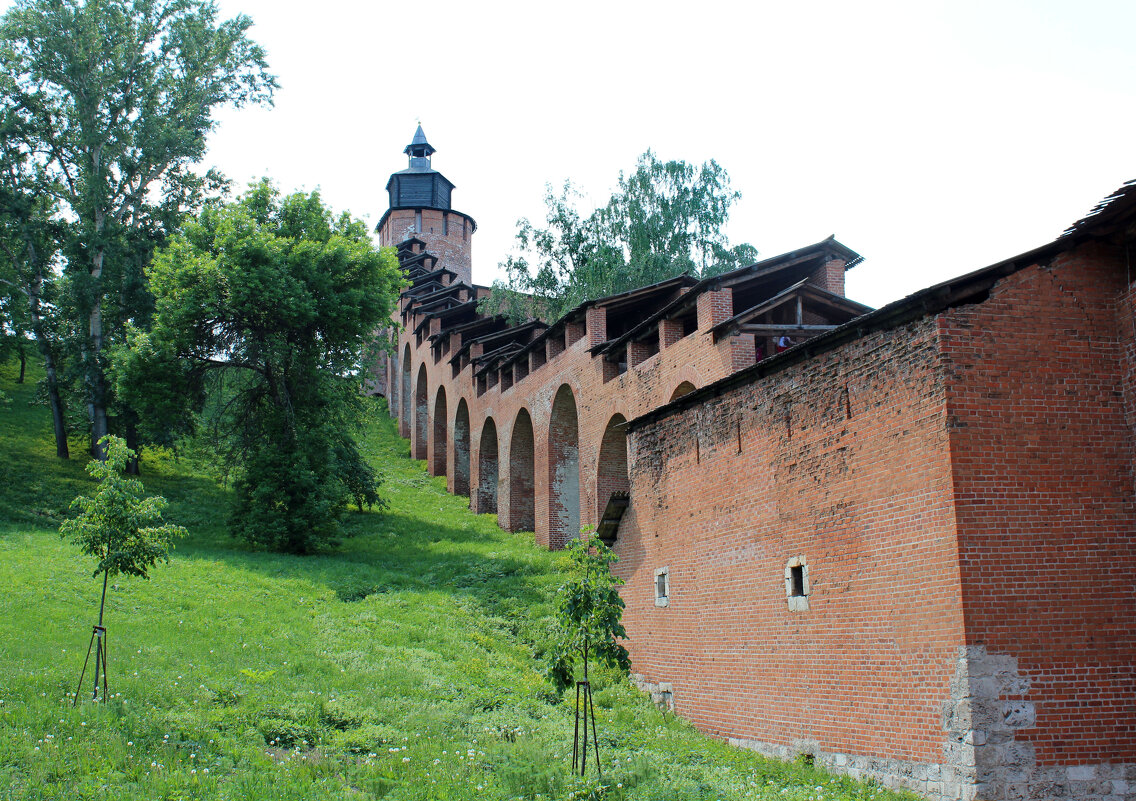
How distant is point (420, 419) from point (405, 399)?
4.03 m

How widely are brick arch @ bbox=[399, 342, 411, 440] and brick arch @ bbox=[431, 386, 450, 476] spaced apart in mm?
7002

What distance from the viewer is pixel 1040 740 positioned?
761 cm

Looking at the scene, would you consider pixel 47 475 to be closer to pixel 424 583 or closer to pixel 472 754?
pixel 424 583

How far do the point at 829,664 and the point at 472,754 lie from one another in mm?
3894

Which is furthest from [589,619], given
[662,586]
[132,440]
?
[132,440]

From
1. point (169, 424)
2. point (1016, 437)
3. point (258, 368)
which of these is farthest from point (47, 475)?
point (1016, 437)

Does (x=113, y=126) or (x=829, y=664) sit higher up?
(x=113, y=126)

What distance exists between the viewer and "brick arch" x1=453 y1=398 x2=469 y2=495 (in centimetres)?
3394

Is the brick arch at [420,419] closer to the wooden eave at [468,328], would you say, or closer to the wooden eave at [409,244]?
the wooden eave at [468,328]

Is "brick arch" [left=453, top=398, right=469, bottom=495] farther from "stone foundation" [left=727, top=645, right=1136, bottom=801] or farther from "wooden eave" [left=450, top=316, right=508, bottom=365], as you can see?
"stone foundation" [left=727, top=645, right=1136, bottom=801]

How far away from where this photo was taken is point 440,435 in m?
37.8

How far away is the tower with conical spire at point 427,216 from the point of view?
173 ft

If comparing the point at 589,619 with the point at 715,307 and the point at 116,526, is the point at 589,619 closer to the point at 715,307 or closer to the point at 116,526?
the point at 116,526

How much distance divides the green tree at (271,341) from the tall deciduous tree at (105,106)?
366 cm
